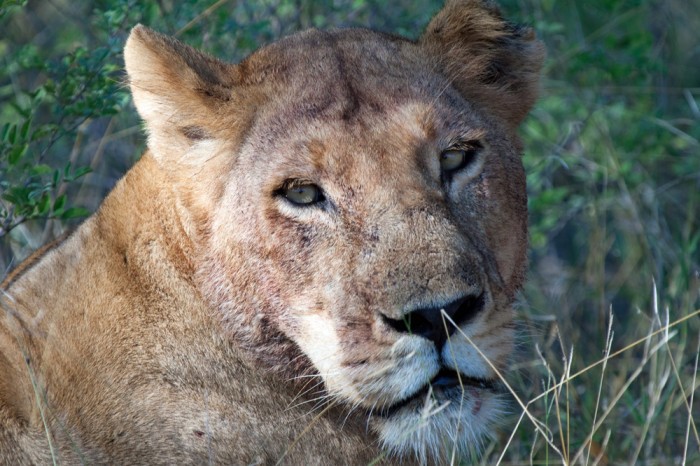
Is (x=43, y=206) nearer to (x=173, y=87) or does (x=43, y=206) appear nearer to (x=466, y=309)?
(x=173, y=87)

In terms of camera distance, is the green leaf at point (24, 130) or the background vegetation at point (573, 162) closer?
the green leaf at point (24, 130)

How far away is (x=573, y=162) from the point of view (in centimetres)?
669

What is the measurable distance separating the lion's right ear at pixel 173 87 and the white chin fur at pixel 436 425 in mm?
1232

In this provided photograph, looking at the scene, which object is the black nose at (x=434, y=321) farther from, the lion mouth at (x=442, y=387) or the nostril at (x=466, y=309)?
the lion mouth at (x=442, y=387)

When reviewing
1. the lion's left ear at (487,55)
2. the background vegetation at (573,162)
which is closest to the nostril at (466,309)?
the lion's left ear at (487,55)

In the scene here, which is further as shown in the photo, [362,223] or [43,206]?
[43,206]

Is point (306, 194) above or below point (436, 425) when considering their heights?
above

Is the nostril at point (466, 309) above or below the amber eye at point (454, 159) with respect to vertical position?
below

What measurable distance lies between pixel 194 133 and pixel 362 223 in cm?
75

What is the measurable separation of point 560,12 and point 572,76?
0.59 m

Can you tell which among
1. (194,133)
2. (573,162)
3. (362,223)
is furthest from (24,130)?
(573,162)

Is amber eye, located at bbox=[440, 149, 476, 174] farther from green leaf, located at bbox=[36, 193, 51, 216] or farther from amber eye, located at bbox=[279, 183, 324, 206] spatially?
green leaf, located at bbox=[36, 193, 51, 216]

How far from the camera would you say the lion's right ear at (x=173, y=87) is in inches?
137

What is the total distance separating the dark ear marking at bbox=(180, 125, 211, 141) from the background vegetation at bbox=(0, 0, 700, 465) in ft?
3.09
